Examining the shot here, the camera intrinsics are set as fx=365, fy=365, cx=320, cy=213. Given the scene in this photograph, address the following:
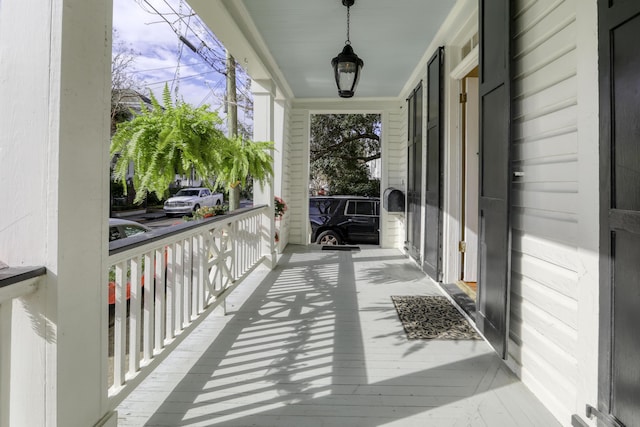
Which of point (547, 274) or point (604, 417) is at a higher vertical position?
point (547, 274)

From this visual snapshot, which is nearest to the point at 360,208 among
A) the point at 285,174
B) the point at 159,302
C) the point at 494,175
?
the point at 285,174

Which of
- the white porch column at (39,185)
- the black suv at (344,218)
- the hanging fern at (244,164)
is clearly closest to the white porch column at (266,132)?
the hanging fern at (244,164)

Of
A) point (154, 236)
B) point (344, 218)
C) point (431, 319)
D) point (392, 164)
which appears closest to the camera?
point (154, 236)

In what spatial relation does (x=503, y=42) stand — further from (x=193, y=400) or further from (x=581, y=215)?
(x=193, y=400)

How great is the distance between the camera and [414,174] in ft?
17.3

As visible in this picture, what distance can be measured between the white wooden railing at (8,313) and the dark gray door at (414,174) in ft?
14.2

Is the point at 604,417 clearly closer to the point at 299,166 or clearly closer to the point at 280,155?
the point at 280,155

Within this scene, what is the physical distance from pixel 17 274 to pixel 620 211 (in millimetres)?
1935

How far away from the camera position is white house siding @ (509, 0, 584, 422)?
1638 mm

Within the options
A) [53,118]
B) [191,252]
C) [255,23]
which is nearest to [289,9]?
[255,23]

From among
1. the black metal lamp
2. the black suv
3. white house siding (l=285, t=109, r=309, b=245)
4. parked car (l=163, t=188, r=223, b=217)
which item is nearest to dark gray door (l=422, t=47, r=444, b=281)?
the black metal lamp

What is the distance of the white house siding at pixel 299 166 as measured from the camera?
662cm

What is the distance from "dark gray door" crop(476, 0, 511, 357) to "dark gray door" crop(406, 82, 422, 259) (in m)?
2.36

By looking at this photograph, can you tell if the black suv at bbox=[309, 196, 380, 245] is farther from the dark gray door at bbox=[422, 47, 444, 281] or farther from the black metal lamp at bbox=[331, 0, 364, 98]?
the black metal lamp at bbox=[331, 0, 364, 98]
